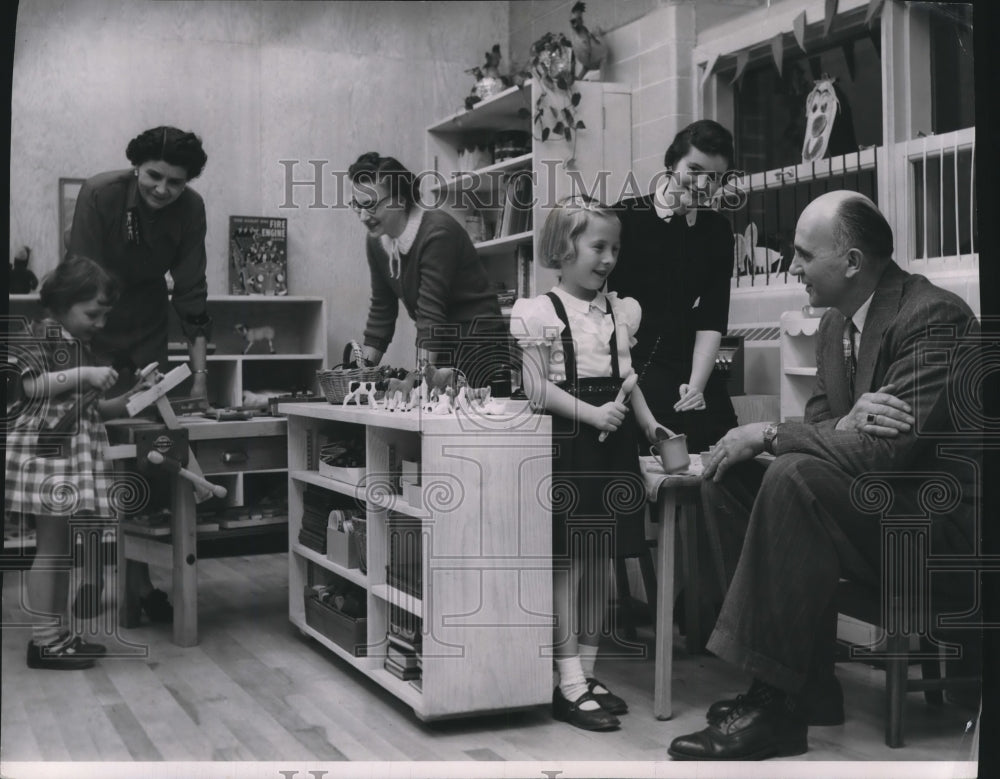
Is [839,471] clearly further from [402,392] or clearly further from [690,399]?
[402,392]

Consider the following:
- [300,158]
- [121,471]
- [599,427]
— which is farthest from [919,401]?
[121,471]

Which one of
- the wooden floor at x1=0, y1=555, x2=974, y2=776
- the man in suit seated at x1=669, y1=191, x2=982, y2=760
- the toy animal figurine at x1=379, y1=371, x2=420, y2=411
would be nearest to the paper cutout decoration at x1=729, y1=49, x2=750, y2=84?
the man in suit seated at x1=669, y1=191, x2=982, y2=760

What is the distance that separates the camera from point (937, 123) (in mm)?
2943

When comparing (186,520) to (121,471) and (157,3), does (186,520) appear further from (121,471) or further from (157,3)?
(157,3)

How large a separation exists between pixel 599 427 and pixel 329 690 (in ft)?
3.51

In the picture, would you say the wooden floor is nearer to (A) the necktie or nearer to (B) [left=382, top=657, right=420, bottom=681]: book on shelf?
(B) [left=382, top=657, right=420, bottom=681]: book on shelf

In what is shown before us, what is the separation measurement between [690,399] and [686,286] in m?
0.30

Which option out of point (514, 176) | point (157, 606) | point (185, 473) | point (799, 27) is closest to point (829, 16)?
point (799, 27)

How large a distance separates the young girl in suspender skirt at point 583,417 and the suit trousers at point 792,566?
388 mm

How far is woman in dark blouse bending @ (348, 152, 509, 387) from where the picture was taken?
2992mm

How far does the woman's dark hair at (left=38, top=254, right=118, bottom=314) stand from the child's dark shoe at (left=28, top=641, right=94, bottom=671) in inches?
32.5

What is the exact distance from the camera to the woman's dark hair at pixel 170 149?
8.98 ft

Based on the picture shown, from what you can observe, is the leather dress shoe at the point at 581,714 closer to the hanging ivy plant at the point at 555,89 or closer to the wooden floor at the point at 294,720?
the wooden floor at the point at 294,720

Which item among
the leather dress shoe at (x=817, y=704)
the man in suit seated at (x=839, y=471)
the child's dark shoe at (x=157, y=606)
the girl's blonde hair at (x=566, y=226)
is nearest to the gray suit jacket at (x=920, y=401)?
the man in suit seated at (x=839, y=471)
